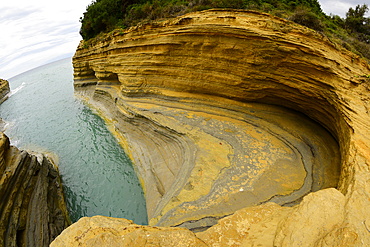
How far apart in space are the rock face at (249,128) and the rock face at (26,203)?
3.07 metres

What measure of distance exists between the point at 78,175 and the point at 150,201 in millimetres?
4449

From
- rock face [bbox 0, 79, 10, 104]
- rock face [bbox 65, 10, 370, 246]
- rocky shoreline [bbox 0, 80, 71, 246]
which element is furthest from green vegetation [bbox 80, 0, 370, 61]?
rock face [bbox 0, 79, 10, 104]

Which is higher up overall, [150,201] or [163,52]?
[163,52]

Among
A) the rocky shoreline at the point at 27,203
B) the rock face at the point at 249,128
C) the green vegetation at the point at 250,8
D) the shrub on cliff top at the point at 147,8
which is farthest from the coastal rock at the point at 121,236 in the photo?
the shrub on cliff top at the point at 147,8

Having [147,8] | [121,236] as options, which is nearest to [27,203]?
[121,236]

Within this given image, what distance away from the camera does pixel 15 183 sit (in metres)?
6.30

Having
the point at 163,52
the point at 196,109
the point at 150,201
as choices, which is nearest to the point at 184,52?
the point at 163,52

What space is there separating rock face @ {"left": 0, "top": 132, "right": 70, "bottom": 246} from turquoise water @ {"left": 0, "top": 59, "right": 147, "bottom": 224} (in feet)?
2.51

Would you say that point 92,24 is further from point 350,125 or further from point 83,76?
point 350,125

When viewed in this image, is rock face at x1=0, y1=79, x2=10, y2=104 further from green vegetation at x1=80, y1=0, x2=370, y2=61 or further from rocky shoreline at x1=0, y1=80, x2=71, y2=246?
rocky shoreline at x1=0, y1=80, x2=71, y2=246

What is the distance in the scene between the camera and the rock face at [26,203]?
18.1 feet

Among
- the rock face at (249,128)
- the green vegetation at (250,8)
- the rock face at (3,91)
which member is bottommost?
the rock face at (249,128)

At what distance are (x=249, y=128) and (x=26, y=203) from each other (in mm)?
7789

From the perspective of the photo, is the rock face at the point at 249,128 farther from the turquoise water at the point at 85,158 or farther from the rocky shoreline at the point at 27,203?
the rocky shoreline at the point at 27,203
